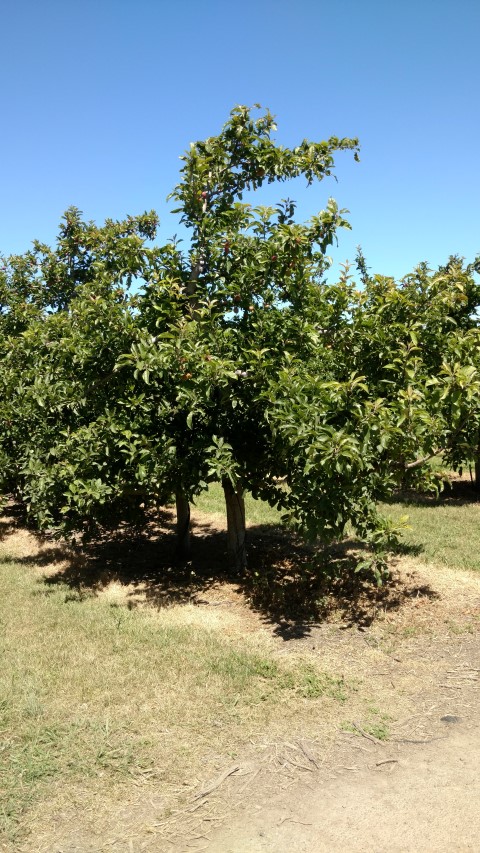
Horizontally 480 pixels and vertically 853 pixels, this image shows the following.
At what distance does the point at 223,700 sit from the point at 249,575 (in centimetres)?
393

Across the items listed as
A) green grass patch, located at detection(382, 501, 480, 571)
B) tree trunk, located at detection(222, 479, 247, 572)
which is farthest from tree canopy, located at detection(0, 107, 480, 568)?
green grass patch, located at detection(382, 501, 480, 571)

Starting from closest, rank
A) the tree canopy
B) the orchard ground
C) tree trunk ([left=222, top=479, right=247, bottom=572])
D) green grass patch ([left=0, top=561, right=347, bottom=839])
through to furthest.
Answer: the orchard ground, green grass patch ([left=0, top=561, right=347, bottom=839]), the tree canopy, tree trunk ([left=222, top=479, right=247, bottom=572])

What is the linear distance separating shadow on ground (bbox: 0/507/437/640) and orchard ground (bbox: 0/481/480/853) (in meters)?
0.05

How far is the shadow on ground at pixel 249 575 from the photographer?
7.77 metres

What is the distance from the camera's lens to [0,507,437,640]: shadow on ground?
25.5 feet

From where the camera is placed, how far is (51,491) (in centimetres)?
838

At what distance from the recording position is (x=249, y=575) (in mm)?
9203

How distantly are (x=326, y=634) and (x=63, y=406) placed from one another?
15.8 ft

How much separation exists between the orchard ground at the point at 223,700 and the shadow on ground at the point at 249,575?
0.16ft

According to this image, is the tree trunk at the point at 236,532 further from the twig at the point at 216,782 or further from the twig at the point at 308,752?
the twig at the point at 216,782

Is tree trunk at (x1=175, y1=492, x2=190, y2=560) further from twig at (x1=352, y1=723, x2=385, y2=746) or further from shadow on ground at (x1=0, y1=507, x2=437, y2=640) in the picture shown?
twig at (x1=352, y1=723, x2=385, y2=746)

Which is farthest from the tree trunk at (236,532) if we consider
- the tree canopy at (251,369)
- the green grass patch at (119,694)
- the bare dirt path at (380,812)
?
the bare dirt path at (380,812)

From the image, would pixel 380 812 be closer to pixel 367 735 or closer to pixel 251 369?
pixel 367 735

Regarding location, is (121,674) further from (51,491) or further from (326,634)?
(51,491)
